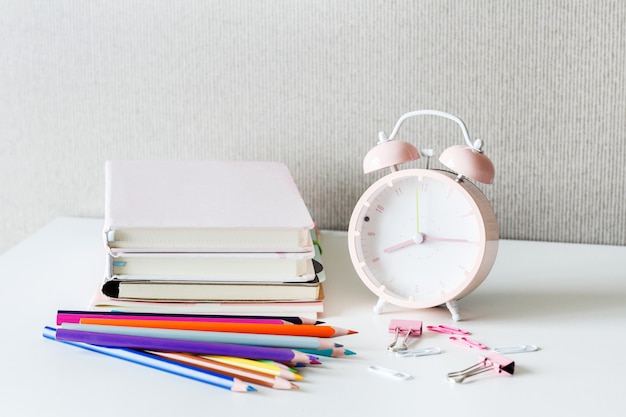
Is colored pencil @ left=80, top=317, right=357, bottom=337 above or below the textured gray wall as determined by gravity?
below

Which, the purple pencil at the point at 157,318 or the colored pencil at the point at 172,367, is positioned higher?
the purple pencil at the point at 157,318

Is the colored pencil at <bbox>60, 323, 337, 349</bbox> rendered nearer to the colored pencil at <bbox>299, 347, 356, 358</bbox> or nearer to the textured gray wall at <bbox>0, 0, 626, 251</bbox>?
the colored pencil at <bbox>299, 347, 356, 358</bbox>

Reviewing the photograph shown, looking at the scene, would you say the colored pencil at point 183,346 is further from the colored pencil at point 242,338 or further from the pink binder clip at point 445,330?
the pink binder clip at point 445,330

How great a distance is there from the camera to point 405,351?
0.72 meters

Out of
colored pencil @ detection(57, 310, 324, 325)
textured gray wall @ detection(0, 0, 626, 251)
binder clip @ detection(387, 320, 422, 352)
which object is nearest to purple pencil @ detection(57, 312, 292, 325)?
colored pencil @ detection(57, 310, 324, 325)

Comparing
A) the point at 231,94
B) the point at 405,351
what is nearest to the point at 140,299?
the point at 405,351

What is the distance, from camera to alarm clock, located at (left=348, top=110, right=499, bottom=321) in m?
0.80

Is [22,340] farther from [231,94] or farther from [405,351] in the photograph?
[231,94]

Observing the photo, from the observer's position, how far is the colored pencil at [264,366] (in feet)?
2.13

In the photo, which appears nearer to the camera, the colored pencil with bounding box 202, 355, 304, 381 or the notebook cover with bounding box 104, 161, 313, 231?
the colored pencil with bounding box 202, 355, 304, 381

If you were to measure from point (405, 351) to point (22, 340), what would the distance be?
346 mm

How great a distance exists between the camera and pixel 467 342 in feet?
2.43

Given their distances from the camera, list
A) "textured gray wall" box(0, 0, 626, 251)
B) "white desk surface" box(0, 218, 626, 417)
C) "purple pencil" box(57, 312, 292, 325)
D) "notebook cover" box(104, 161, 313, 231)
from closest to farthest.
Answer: "white desk surface" box(0, 218, 626, 417) → "purple pencil" box(57, 312, 292, 325) → "notebook cover" box(104, 161, 313, 231) → "textured gray wall" box(0, 0, 626, 251)

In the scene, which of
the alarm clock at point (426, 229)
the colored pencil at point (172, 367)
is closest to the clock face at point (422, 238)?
the alarm clock at point (426, 229)
